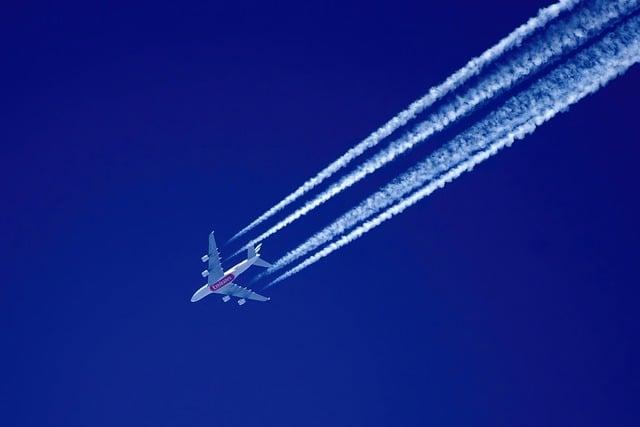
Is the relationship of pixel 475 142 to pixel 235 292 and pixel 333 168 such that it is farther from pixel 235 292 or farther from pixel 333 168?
pixel 235 292

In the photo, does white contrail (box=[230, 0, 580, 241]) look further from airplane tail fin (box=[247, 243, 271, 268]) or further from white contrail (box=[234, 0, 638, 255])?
airplane tail fin (box=[247, 243, 271, 268])

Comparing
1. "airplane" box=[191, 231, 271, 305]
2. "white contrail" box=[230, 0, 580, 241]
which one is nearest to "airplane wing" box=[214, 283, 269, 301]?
"airplane" box=[191, 231, 271, 305]

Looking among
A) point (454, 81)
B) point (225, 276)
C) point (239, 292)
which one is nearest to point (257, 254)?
point (225, 276)

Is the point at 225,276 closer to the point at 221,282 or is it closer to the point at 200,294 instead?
the point at 221,282

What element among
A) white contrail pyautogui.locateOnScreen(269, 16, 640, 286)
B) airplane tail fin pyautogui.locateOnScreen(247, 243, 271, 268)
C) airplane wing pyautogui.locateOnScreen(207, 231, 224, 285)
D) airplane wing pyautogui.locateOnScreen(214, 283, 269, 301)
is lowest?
white contrail pyautogui.locateOnScreen(269, 16, 640, 286)

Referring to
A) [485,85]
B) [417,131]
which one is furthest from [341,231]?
[485,85]

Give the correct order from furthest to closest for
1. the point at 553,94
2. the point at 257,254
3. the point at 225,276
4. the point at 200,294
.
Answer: the point at 200,294
the point at 225,276
the point at 257,254
the point at 553,94

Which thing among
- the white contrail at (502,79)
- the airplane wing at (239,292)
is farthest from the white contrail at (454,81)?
the airplane wing at (239,292)
